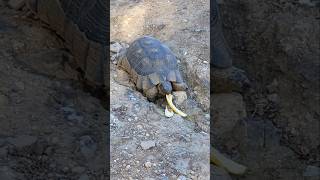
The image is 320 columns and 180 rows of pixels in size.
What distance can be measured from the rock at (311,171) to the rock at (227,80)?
2.45 ft

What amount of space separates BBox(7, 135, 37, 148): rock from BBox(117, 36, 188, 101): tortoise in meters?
0.80

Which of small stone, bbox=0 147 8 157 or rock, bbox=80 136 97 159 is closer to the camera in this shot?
small stone, bbox=0 147 8 157

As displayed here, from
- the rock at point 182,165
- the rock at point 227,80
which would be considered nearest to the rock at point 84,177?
the rock at point 182,165

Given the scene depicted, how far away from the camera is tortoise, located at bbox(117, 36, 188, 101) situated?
3.62 m

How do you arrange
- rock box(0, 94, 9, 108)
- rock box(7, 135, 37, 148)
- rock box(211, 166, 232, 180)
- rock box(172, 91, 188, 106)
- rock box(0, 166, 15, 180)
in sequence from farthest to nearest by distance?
rock box(172, 91, 188, 106), rock box(0, 94, 9, 108), rock box(211, 166, 232, 180), rock box(7, 135, 37, 148), rock box(0, 166, 15, 180)

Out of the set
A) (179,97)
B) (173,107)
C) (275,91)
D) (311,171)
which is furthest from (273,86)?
(173,107)

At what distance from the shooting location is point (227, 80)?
13.5 ft

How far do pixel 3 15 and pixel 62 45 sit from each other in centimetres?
58

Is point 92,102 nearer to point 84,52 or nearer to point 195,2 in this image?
point 84,52

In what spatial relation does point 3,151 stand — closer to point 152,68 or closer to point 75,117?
point 75,117

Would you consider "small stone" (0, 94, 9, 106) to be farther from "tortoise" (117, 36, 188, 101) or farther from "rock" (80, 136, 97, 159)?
"tortoise" (117, 36, 188, 101)

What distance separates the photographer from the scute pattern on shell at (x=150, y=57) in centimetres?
367

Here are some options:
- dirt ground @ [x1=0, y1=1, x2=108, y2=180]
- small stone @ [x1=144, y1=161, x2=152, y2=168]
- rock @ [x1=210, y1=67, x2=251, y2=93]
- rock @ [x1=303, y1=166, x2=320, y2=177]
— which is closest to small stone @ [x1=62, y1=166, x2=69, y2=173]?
dirt ground @ [x1=0, y1=1, x2=108, y2=180]

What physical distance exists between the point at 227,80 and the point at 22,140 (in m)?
1.57
